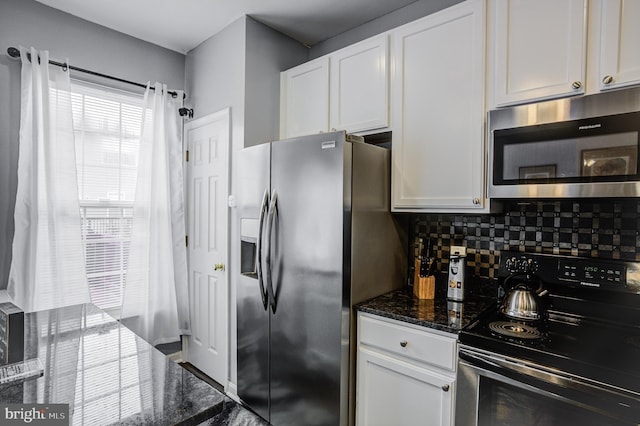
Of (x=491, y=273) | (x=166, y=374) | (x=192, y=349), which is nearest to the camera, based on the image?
(x=166, y=374)

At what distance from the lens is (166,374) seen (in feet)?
3.41

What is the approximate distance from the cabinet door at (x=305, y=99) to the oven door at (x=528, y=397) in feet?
5.32

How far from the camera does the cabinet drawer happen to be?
1.51 meters

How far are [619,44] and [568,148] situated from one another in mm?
416

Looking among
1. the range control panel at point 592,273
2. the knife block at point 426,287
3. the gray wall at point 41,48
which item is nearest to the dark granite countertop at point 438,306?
the knife block at point 426,287

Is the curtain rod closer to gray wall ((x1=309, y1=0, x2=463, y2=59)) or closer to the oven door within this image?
gray wall ((x1=309, y1=0, x2=463, y2=59))

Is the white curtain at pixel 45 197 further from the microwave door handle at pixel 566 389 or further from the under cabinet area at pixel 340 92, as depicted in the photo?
the microwave door handle at pixel 566 389

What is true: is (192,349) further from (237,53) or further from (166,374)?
(237,53)

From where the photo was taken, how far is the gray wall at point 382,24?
2250 mm

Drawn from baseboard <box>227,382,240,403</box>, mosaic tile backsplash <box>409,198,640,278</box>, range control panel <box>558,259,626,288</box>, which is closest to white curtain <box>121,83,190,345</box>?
baseboard <box>227,382,240,403</box>

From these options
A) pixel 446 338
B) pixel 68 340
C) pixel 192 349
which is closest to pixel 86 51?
pixel 68 340

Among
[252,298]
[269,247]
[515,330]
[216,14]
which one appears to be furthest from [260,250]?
[216,14]

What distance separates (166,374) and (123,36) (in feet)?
9.01

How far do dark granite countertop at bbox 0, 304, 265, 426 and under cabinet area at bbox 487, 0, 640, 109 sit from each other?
5.55 ft
